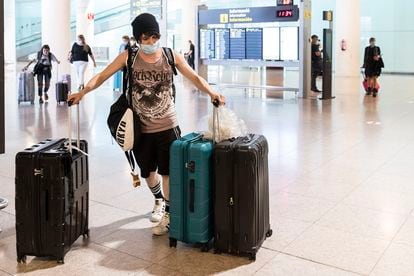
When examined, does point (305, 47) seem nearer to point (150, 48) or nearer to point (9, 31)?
point (150, 48)

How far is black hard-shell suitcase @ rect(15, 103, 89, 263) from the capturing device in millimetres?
3266

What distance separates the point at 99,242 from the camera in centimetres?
378

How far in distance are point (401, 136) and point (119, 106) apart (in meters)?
5.87

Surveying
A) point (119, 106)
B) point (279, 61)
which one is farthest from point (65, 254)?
point (279, 61)

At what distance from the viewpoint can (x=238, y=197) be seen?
340 cm

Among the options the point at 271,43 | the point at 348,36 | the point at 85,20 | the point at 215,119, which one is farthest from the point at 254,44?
the point at 215,119

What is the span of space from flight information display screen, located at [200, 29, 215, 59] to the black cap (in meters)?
13.3

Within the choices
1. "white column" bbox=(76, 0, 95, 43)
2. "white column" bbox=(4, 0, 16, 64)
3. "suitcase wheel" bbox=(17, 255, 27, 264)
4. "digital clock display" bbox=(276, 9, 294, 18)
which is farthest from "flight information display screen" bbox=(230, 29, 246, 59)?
"white column" bbox=(4, 0, 16, 64)

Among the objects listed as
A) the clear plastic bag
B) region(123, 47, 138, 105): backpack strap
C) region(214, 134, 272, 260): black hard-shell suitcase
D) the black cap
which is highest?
the black cap

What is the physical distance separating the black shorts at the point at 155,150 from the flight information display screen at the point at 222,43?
1275 centimetres

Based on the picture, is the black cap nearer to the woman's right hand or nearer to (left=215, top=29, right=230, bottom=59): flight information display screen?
the woman's right hand

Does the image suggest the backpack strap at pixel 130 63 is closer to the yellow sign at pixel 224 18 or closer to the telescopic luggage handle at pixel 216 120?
Result: the telescopic luggage handle at pixel 216 120

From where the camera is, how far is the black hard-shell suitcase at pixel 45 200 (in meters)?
3.27

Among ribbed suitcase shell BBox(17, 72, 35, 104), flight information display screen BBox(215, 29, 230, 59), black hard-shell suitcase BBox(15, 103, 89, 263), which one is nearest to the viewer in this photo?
black hard-shell suitcase BBox(15, 103, 89, 263)
